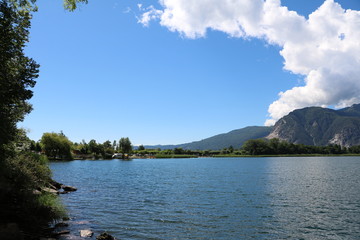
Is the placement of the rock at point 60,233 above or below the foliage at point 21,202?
below

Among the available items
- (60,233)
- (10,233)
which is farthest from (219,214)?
(10,233)

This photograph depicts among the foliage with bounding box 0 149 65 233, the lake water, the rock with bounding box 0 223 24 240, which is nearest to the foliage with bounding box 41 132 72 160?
the lake water

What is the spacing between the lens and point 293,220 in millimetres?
28906

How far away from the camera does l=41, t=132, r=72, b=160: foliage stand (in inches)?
5994

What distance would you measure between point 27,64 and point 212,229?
25.7 metres

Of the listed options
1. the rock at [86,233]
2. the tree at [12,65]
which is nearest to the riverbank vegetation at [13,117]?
the tree at [12,65]

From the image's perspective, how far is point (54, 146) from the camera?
15525 centimetres

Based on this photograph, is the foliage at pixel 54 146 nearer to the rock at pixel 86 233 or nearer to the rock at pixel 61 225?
the rock at pixel 61 225

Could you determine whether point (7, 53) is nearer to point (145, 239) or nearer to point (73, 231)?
point (73, 231)

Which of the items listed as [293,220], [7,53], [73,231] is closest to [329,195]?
[293,220]

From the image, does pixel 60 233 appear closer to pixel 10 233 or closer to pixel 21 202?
pixel 21 202

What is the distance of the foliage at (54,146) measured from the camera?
152250 millimetres

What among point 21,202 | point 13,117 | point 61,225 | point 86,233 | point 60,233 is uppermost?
point 13,117

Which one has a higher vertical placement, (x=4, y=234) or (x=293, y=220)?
(x=4, y=234)
